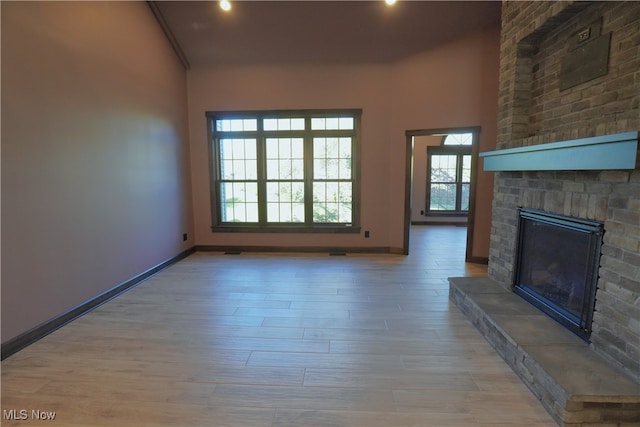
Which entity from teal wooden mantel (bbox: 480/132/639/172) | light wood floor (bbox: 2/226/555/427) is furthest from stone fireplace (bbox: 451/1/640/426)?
light wood floor (bbox: 2/226/555/427)

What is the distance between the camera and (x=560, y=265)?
2.46 meters

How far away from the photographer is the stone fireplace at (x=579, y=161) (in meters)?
1.71

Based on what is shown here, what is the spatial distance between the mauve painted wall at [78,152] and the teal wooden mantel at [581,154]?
3.87 m

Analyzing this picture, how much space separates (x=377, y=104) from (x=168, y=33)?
322 centimetres

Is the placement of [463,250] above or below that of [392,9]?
below

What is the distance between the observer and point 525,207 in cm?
279

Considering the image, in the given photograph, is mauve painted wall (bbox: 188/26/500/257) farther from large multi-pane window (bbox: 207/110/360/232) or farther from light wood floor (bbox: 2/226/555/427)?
light wood floor (bbox: 2/226/555/427)

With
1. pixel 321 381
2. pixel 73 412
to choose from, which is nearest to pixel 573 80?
pixel 321 381

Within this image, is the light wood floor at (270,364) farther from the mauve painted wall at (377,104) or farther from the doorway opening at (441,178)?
the doorway opening at (441,178)

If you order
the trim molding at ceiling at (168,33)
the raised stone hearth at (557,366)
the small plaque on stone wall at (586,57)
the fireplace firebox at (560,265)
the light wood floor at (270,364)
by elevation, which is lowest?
the light wood floor at (270,364)

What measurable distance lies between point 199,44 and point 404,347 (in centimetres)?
489

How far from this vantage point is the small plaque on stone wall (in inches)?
83.7

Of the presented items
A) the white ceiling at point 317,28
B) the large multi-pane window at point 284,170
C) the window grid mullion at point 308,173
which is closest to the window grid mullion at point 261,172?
the large multi-pane window at point 284,170

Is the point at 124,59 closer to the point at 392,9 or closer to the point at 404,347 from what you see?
the point at 392,9
